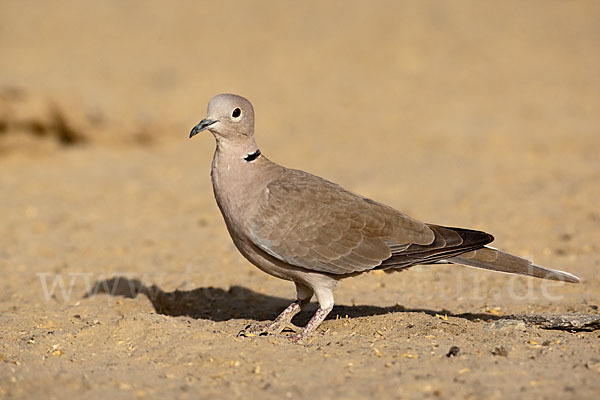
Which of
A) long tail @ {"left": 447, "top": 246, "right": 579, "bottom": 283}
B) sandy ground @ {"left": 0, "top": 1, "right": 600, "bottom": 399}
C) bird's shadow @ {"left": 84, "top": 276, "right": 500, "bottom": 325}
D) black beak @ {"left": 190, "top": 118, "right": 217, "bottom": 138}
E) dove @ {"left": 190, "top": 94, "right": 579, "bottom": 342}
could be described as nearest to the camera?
sandy ground @ {"left": 0, "top": 1, "right": 600, "bottom": 399}

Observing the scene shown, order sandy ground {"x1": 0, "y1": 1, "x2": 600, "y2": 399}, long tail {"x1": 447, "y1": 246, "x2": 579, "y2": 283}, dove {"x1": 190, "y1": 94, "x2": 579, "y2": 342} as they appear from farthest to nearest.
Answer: long tail {"x1": 447, "y1": 246, "x2": 579, "y2": 283}
dove {"x1": 190, "y1": 94, "x2": 579, "y2": 342}
sandy ground {"x1": 0, "y1": 1, "x2": 600, "y2": 399}

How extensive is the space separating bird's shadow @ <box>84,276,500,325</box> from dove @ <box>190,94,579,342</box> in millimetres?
580

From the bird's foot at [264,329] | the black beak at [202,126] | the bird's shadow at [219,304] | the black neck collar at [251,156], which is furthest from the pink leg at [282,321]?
the black beak at [202,126]

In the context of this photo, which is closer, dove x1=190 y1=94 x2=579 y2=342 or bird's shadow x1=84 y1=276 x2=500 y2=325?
dove x1=190 y1=94 x2=579 y2=342

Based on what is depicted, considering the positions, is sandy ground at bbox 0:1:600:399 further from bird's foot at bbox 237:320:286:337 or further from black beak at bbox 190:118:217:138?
black beak at bbox 190:118:217:138

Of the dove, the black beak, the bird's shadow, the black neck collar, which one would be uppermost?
the black beak

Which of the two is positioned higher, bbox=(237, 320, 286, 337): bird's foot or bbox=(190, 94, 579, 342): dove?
bbox=(190, 94, 579, 342): dove

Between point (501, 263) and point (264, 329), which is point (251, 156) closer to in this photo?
point (264, 329)

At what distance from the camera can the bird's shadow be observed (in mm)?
6094

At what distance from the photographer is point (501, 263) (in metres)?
5.50

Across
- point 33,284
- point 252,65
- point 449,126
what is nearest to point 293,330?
point 33,284

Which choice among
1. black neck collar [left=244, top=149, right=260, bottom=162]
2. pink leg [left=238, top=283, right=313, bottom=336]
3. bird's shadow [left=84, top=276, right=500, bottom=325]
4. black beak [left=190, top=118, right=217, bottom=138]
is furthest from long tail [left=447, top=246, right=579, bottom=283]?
black beak [left=190, top=118, right=217, bottom=138]

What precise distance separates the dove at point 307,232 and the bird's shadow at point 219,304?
0.58 metres

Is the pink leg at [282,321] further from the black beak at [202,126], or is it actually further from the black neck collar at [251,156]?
the black beak at [202,126]
